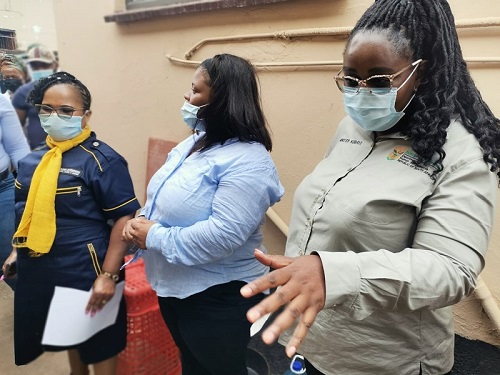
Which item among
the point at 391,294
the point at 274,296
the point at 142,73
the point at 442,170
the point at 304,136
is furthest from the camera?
the point at 142,73

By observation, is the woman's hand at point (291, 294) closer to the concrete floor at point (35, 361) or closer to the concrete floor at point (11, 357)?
the concrete floor at point (35, 361)

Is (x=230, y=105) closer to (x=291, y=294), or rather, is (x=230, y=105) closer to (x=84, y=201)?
(x=84, y=201)

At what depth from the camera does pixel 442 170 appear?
859mm

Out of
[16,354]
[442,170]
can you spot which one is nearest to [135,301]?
[16,354]

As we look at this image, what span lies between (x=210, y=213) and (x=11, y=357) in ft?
4.62

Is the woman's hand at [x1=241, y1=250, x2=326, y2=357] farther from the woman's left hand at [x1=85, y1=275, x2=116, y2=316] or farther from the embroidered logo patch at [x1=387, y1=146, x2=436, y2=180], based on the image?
the woman's left hand at [x1=85, y1=275, x2=116, y2=316]

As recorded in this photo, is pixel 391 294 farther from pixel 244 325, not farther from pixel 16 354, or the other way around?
pixel 16 354

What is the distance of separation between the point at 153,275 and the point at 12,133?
1226 millimetres

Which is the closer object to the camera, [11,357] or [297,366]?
[11,357]

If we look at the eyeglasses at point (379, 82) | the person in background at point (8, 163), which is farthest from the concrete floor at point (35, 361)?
the eyeglasses at point (379, 82)

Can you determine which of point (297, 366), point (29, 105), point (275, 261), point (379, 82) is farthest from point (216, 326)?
point (29, 105)

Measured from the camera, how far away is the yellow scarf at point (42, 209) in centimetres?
152

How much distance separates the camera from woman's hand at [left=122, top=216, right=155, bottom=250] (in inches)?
55.7

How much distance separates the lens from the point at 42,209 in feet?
5.00
